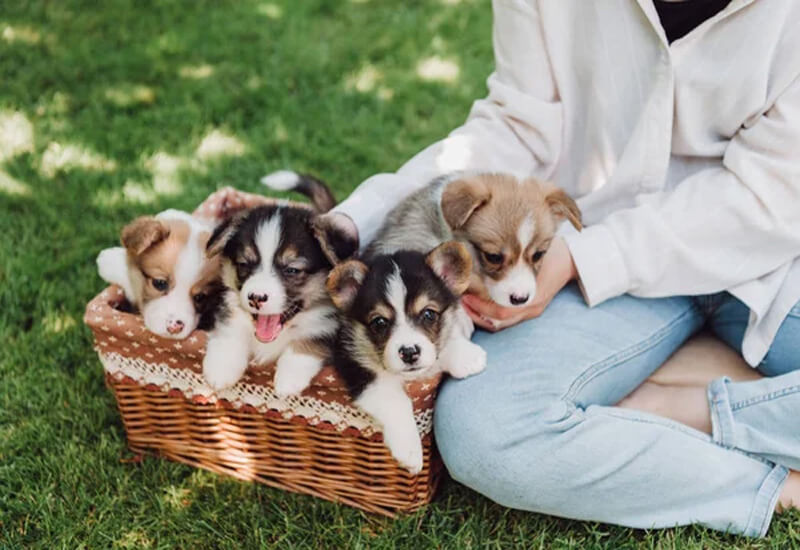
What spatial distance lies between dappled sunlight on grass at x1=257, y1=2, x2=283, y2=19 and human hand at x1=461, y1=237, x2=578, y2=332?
13.5 feet

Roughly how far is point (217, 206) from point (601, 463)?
1714 millimetres

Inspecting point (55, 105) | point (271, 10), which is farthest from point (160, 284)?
point (271, 10)

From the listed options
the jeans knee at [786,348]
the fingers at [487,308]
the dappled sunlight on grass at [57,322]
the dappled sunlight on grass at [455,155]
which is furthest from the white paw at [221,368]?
the jeans knee at [786,348]

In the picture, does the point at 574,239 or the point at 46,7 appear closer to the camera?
the point at 574,239

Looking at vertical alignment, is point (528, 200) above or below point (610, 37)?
below

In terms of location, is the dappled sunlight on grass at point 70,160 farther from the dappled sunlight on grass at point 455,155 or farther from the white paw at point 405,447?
the white paw at point 405,447

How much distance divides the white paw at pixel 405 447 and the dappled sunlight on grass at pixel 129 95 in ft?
11.6

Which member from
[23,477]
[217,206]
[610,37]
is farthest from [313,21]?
[23,477]

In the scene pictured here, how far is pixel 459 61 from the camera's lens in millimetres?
5840

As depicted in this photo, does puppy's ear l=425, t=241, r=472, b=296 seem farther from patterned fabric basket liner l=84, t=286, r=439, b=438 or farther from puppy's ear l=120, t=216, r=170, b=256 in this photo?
puppy's ear l=120, t=216, r=170, b=256

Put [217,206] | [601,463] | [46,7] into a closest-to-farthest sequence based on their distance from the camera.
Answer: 1. [601,463]
2. [217,206]
3. [46,7]

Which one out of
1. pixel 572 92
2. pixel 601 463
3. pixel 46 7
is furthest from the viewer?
pixel 46 7

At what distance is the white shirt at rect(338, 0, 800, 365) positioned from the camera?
9.08 feet

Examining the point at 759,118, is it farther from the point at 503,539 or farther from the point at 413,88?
the point at 413,88
